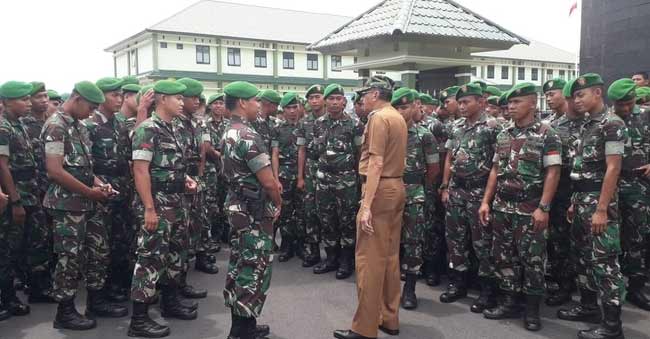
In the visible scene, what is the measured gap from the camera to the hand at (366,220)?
348 cm

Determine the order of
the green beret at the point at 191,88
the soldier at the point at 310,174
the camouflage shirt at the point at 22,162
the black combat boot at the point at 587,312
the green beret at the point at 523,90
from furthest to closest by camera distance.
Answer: the soldier at the point at 310,174, the camouflage shirt at the point at 22,162, the green beret at the point at 191,88, the black combat boot at the point at 587,312, the green beret at the point at 523,90

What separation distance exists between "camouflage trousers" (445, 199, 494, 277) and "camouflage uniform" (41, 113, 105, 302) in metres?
3.20

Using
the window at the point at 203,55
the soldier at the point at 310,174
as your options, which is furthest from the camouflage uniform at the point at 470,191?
the window at the point at 203,55

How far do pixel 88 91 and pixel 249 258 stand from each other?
192 centimetres

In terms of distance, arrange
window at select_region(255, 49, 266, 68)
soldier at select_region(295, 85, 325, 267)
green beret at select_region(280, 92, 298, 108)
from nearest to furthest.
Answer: soldier at select_region(295, 85, 325, 267), green beret at select_region(280, 92, 298, 108), window at select_region(255, 49, 266, 68)

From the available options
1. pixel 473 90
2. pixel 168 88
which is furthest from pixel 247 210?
pixel 473 90

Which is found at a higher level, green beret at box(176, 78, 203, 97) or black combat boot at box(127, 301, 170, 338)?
green beret at box(176, 78, 203, 97)

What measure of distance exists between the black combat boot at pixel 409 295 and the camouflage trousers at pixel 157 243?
2.04 meters

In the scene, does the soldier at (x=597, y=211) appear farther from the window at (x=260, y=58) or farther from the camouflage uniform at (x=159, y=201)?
the window at (x=260, y=58)

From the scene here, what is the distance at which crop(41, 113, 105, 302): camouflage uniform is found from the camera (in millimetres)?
3873

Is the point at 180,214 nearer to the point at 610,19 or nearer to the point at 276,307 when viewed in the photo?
the point at 276,307

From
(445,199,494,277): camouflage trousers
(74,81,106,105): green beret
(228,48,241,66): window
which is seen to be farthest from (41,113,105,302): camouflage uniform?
(228,48,241,66): window

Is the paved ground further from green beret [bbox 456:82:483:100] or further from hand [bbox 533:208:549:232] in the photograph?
green beret [bbox 456:82:483:100]

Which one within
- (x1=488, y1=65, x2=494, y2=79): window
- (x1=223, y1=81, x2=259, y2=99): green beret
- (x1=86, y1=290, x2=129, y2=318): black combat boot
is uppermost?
(x1=488, y1=65, x2=494, y2=79): window
